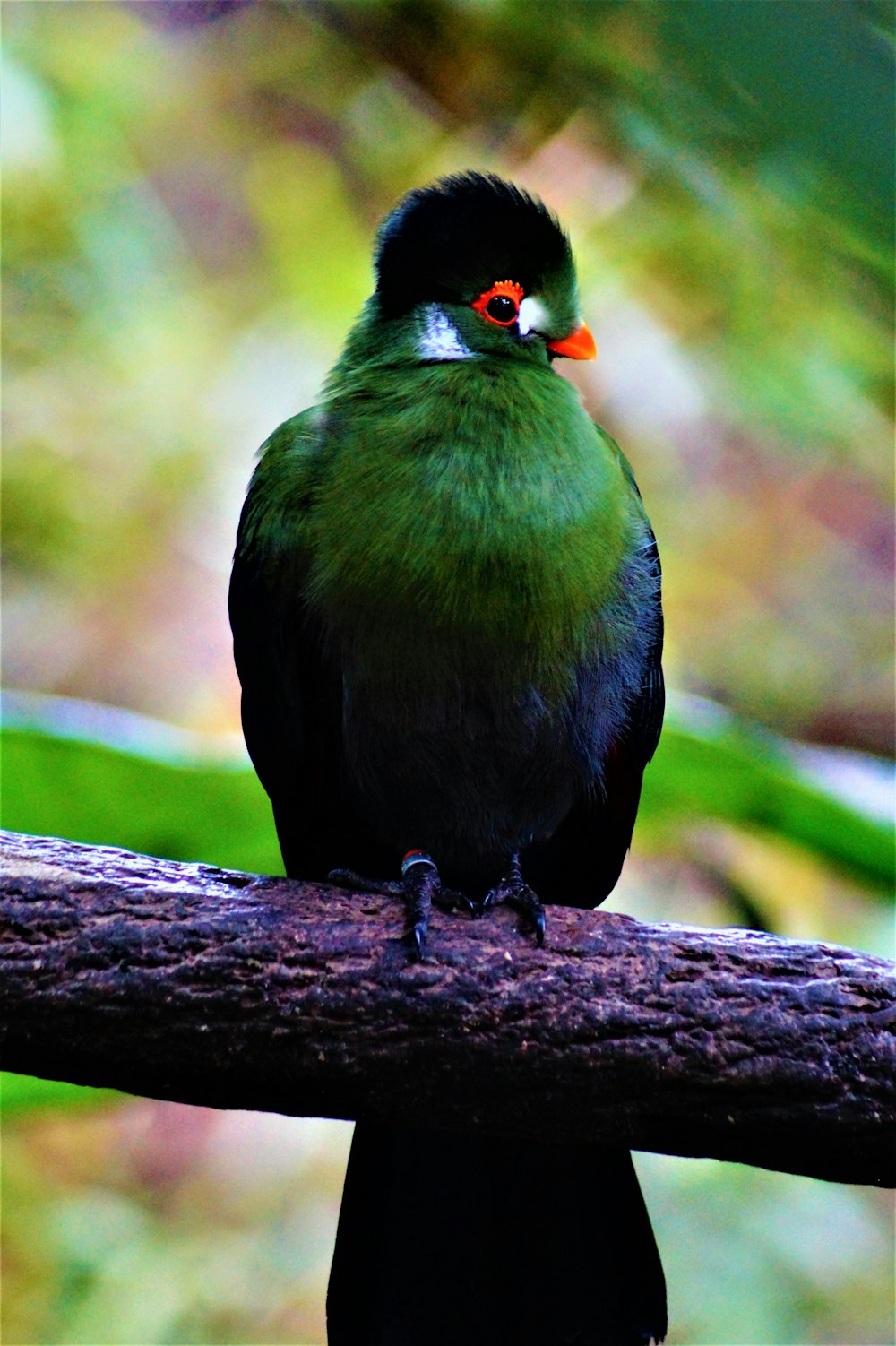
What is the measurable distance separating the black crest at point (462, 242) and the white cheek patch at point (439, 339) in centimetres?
3

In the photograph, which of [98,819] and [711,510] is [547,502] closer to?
[98,819]

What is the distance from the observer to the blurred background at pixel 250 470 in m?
3.39

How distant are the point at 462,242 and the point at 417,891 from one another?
103 cm

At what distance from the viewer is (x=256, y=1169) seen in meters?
3.83

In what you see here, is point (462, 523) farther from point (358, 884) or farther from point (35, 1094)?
point (35, 1094)

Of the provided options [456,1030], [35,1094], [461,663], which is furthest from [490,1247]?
[35,1094]

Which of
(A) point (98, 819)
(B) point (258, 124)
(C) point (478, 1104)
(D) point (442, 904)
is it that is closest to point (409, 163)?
(B) point (258, 124)

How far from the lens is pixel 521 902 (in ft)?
6.08

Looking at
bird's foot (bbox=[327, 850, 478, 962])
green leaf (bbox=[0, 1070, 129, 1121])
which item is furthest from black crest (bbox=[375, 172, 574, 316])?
green leaf (bbox=[0, 1070, 129, 1121])

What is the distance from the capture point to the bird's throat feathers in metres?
1.92

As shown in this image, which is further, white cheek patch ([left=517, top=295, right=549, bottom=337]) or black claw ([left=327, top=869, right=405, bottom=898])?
white cheek patch ([left=517, top=295, right=549, bottom=337])

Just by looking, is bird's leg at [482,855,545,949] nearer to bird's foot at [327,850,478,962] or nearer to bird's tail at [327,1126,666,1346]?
bird's foot at [327,850,478,962]

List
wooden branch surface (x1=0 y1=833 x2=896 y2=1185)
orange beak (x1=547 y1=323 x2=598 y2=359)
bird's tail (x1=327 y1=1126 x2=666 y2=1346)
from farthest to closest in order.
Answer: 1. orange beak (x1=547 y1=323 x2=598 y2=359)
2. bird's tail (x1=327 y1=1126 x2=666 y2=1346)
3. wooden branch surface (x1=0 y1=833 x2=896 y2=1185)

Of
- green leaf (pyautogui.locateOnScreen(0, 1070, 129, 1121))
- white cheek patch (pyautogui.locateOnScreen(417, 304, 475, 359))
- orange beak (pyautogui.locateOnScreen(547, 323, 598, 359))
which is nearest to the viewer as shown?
white cheek patch (pyautogui.locateOnScreen(417, 304, 475, 359))
